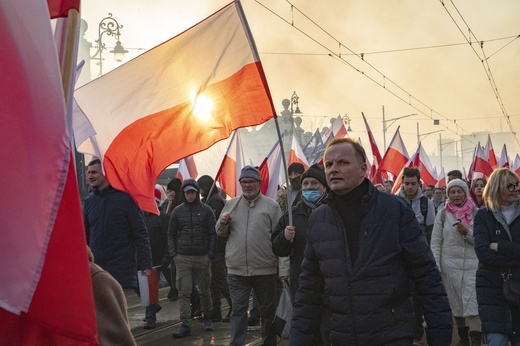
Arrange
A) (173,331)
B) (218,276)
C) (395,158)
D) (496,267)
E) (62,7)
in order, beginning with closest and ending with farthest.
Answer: (62,7), (496,267), (173,331), (218,276), (395,158)

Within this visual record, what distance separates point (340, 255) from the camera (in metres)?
3.99

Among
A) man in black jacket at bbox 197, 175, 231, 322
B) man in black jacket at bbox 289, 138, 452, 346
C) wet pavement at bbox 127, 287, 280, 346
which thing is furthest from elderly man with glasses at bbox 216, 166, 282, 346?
man in black jacket at bbox 289, 138, 452, 346

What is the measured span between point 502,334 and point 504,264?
501 millimetres

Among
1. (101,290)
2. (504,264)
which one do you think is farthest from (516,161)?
(101,290)

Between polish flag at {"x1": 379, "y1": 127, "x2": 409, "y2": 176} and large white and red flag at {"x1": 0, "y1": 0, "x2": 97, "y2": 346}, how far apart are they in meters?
17.1

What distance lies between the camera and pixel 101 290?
2.44 m

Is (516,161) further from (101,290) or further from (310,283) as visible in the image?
(101,290)

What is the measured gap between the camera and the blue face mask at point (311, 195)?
6.94 m

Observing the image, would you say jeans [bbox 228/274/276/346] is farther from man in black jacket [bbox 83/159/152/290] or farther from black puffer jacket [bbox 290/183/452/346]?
black puffer jacket [bbox 290/183/452/346]

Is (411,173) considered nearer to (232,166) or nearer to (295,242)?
(295,242)

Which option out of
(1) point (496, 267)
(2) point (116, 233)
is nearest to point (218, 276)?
(2) point (116, 233)

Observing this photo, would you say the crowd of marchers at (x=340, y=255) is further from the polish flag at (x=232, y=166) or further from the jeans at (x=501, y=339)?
the polish flag at (x=232, y=166)

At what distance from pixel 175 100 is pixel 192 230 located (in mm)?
4488

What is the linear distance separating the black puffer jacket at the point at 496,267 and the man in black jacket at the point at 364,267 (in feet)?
5.95
